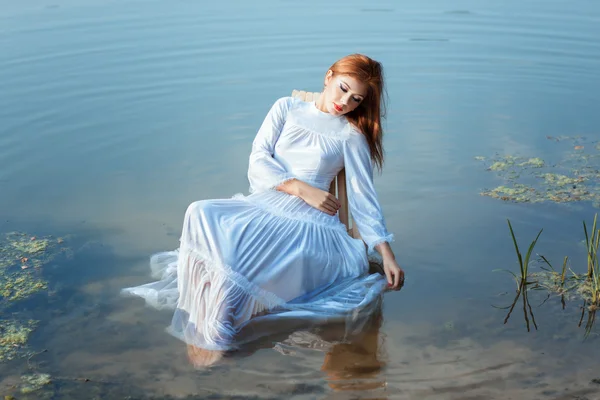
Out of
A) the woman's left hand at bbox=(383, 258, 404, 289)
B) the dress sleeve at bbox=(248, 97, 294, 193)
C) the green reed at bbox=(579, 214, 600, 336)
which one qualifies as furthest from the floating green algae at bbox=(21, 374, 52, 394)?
the green reed at bbox=(579, 214, 600, 336)

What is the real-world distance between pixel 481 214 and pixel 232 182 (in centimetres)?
185

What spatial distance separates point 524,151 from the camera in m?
6.25

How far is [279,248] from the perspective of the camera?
376 centimetres

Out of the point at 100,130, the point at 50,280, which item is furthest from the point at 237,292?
the point at 100,130

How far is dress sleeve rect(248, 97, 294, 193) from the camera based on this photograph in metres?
4.04

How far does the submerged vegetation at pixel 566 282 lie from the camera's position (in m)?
4.00

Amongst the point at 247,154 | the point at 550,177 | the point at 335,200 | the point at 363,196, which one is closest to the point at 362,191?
the point at 363,196

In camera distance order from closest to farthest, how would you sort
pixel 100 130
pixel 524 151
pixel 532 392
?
pixel 532 392, pixel 524 151, pixel 100 130

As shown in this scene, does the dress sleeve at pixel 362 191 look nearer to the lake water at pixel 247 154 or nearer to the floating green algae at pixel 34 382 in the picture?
the lake water at pixel 247 154

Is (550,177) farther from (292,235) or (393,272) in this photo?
(292,235)

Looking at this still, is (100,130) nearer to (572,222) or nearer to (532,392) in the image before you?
(572,222)

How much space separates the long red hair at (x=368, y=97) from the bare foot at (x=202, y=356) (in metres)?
1.29

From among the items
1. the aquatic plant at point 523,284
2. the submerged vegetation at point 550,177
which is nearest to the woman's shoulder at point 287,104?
the aquatic plant at point 523,284

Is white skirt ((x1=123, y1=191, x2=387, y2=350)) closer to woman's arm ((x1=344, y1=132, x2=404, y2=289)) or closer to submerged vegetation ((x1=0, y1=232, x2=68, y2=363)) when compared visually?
woman's arm ((x1=344, y1=132, x2=404, y2=289))
